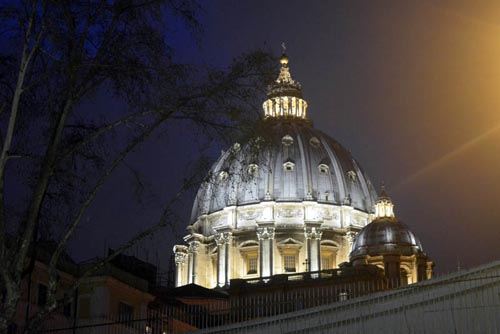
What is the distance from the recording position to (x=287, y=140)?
104750mm

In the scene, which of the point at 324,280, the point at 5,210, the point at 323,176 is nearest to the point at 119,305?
the point at 5,210

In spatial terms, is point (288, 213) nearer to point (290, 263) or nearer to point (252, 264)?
point (290, 263)

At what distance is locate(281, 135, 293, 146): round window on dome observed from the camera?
343 feet

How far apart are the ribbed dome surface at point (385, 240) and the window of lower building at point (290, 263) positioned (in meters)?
20.2

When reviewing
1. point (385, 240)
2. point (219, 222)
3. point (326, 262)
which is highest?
point (219, 222)

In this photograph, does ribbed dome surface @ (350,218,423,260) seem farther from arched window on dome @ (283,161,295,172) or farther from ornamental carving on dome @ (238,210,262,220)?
arched window on dome @ (283,161,295,172)

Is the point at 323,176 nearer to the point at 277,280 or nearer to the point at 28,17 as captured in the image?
the point at 277,280

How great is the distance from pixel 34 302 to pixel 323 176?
75.6 meters

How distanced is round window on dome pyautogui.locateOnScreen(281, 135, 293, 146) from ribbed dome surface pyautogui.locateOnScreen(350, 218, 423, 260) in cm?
2952

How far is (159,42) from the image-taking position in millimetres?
15914

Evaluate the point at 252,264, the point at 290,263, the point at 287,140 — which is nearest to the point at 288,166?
the point at 287,140

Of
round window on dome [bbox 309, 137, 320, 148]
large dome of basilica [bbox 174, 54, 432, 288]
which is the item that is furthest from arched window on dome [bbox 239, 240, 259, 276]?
round window on dome [bbox 309, 137, 320, 148]

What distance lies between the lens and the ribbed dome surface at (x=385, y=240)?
236 ft

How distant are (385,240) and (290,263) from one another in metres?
23.8
